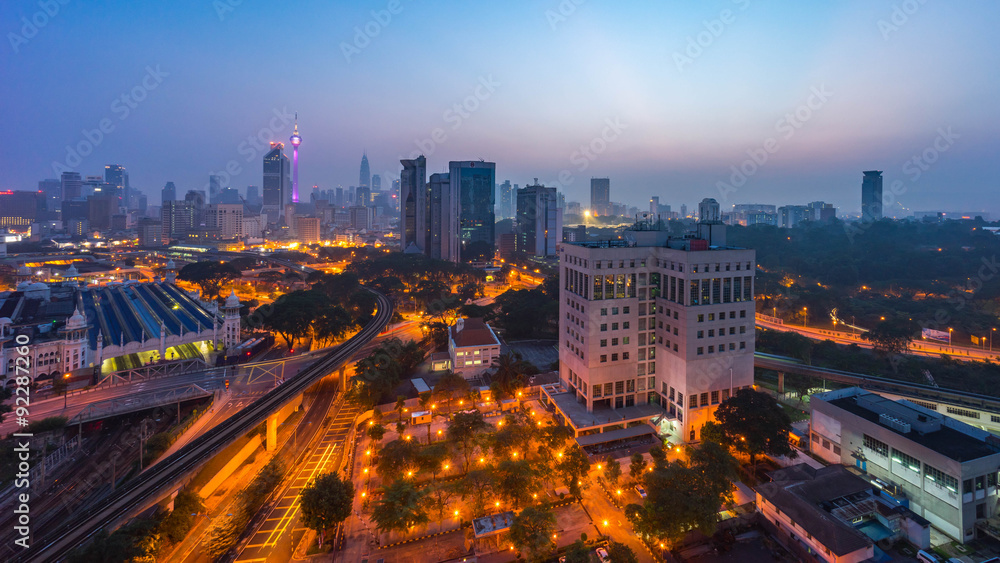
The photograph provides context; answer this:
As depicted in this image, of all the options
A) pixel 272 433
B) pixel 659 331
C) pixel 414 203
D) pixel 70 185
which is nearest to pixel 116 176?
pixel 70 185

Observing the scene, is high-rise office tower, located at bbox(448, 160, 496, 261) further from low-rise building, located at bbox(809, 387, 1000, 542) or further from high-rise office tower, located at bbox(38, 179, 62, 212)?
high-rise office tower, located at bbox(38, 179, 62, 212)

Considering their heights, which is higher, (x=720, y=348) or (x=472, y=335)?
(x=720, y=348)

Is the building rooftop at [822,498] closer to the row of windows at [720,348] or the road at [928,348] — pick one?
the row of windows at [720,348]

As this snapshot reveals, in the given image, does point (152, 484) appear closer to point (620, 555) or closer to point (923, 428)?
point (620, 555)

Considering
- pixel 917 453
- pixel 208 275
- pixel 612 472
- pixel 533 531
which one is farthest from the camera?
pixel 208 275

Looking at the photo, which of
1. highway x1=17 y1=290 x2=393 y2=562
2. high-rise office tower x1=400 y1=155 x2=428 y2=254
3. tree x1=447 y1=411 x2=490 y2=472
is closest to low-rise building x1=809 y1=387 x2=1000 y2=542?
tree x1=447 y1=411 x2=490 y2=472
